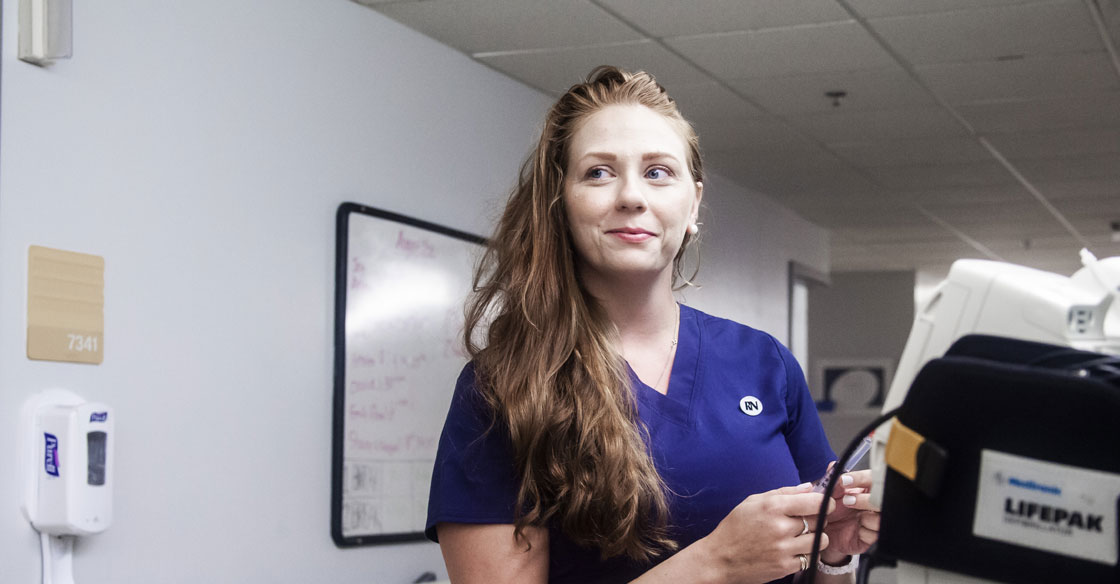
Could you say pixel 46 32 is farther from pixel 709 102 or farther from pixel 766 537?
pixel 709 102

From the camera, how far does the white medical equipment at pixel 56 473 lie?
2359mm

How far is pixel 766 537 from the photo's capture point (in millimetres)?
1265

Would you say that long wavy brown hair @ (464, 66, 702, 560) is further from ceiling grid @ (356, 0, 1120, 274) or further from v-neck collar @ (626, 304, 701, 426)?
ceiling grid @ (356, 0, 1120, 274)

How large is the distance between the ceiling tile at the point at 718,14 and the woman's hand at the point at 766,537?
2322mm

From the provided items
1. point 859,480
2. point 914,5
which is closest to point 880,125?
point 914,5

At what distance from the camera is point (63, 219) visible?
8.06 feet

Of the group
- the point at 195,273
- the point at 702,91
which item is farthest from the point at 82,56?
the point at 702,91

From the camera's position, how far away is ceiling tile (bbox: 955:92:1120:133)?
4.49m

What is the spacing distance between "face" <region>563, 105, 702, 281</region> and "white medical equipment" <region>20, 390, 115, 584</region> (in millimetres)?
1336

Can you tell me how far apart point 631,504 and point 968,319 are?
0.56 m

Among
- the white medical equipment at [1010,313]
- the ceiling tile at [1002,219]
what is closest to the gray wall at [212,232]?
the white medical equipment at [1010,313]

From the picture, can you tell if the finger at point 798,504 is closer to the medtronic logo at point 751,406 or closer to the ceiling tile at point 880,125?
the medtronic logo at point 751,406

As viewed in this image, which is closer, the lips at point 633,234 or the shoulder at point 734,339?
the lips at point 633,234

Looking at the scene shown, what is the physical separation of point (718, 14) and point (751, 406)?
218 centimetres
